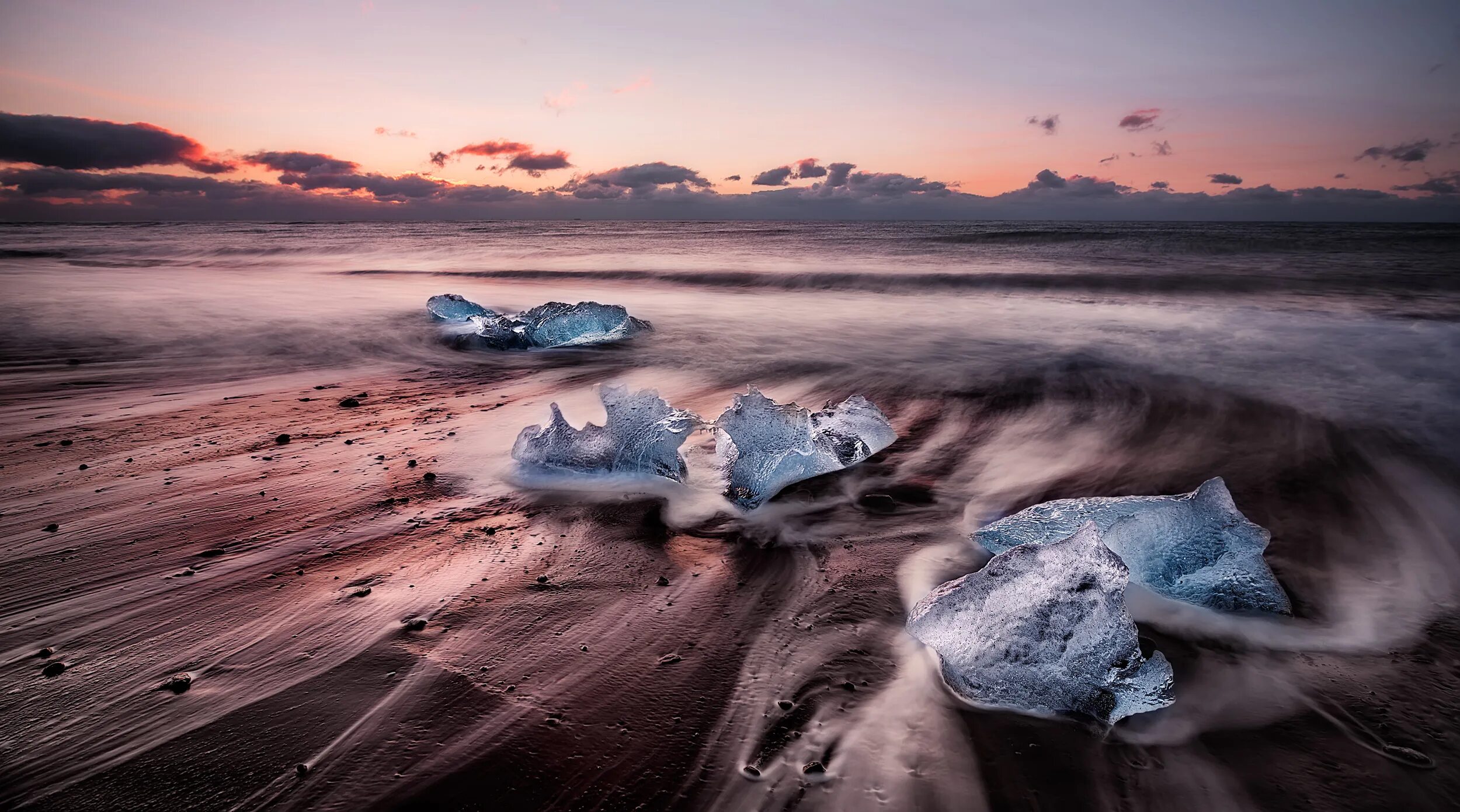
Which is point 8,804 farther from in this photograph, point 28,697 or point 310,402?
point 310,402

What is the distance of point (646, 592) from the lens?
219 cm

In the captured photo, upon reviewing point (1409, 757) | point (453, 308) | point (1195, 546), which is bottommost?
point (1409, 757)

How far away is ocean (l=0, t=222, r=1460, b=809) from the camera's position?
1.49 metres

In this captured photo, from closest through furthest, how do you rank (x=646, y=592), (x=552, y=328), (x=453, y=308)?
(x=646, y=592) → (x=552, y=328) → (x=453, y=308)

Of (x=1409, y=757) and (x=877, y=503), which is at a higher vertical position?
(x=877, y=503)

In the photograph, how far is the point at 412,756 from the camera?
151 centimetres

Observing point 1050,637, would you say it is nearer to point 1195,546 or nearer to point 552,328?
point 1195,546

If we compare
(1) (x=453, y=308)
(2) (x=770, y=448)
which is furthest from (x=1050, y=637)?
(1) (x=453, y=308)

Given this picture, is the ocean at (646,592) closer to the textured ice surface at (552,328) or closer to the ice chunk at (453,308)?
the textured ice surface at (552,328)

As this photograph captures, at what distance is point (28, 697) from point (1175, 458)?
15.5 feet

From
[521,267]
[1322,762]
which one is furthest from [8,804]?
[521,267]

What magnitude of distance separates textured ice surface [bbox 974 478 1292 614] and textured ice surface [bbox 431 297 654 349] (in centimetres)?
501

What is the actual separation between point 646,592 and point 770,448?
99 centimetres

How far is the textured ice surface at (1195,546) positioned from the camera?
2.12 m
